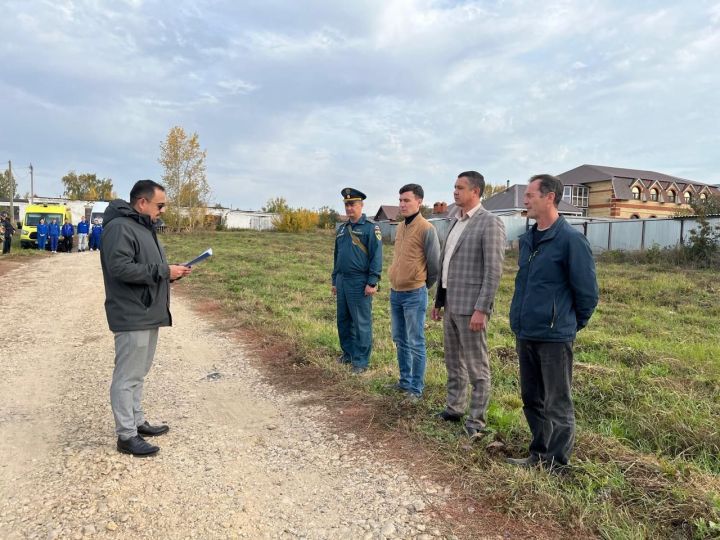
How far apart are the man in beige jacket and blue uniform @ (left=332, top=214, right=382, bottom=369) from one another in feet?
2.60

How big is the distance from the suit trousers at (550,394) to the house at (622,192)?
167 ft

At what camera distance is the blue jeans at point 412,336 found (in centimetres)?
464

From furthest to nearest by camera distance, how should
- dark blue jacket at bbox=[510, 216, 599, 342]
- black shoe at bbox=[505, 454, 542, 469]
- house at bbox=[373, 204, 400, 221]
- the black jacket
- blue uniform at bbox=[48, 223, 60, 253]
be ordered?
house at bbox=[373, 204, 400, 221], blue uniform at bbox=[48, 223, 60, 253], the black jacket, black shoe at bbox=[505, 454, 542, 469], dark blue jacket at bbox=[510, 216, 599, 342]

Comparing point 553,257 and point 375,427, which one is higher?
point 553,257

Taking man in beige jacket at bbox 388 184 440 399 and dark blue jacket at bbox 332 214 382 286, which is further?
dark blue jacket at bbox 332 214 382 286

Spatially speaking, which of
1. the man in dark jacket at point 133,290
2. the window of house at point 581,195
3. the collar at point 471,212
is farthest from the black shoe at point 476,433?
the window of house at point 581,195

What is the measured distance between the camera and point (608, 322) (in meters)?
9.06

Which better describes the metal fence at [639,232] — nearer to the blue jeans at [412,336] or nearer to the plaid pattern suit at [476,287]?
the blue jeans at [412,336]

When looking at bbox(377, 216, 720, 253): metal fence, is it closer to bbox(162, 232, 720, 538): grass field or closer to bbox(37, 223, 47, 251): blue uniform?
bbox(162, 232, 720, 538): grass field

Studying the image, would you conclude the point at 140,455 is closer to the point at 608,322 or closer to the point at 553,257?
the point at 553,257

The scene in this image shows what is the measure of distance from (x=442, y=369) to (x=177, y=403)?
9.26 feet

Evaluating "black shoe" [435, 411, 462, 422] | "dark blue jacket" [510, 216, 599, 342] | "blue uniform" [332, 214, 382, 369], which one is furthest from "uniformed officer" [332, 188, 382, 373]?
"dark blue jacket" [510, 216, 599, 342]

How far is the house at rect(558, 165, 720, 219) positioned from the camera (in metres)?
50.5

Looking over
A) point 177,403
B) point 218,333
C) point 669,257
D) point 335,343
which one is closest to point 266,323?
point 218,333
